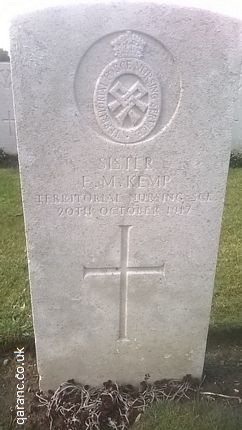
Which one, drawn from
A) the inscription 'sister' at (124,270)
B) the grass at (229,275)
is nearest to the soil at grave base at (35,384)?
the grass at (229,275)

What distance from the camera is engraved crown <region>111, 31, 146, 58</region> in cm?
177

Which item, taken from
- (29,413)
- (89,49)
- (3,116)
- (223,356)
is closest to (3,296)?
(29,413)

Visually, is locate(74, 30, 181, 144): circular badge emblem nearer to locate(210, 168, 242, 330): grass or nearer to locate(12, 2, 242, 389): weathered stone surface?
locate(12, 2, 242, 389): weathered stone surface

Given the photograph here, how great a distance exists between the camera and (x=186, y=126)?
1.94 metres

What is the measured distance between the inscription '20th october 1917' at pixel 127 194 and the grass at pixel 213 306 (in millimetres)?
1180

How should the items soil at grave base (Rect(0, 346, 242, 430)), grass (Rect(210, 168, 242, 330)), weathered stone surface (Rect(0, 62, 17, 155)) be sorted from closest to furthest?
1. soil at grave base (Rect(0, 346, 242, 430))
2. grass (Rect(210, 168, 242, 330))
3. weathered stone surface (Rect(0, 62, 17, 155))

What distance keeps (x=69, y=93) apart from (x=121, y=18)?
40cm

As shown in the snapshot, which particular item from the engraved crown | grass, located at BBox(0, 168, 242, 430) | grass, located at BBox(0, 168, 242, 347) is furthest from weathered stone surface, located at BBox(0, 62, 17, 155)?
the engraved crown

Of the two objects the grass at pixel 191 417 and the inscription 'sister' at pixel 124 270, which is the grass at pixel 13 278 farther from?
the grass at pixel 191 417

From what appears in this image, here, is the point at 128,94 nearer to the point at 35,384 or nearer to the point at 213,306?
the point at 35,384

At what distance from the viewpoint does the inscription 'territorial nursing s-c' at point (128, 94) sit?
1794mm

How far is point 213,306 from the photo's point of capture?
10.8 feet

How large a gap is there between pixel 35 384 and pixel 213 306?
1.55 meters
